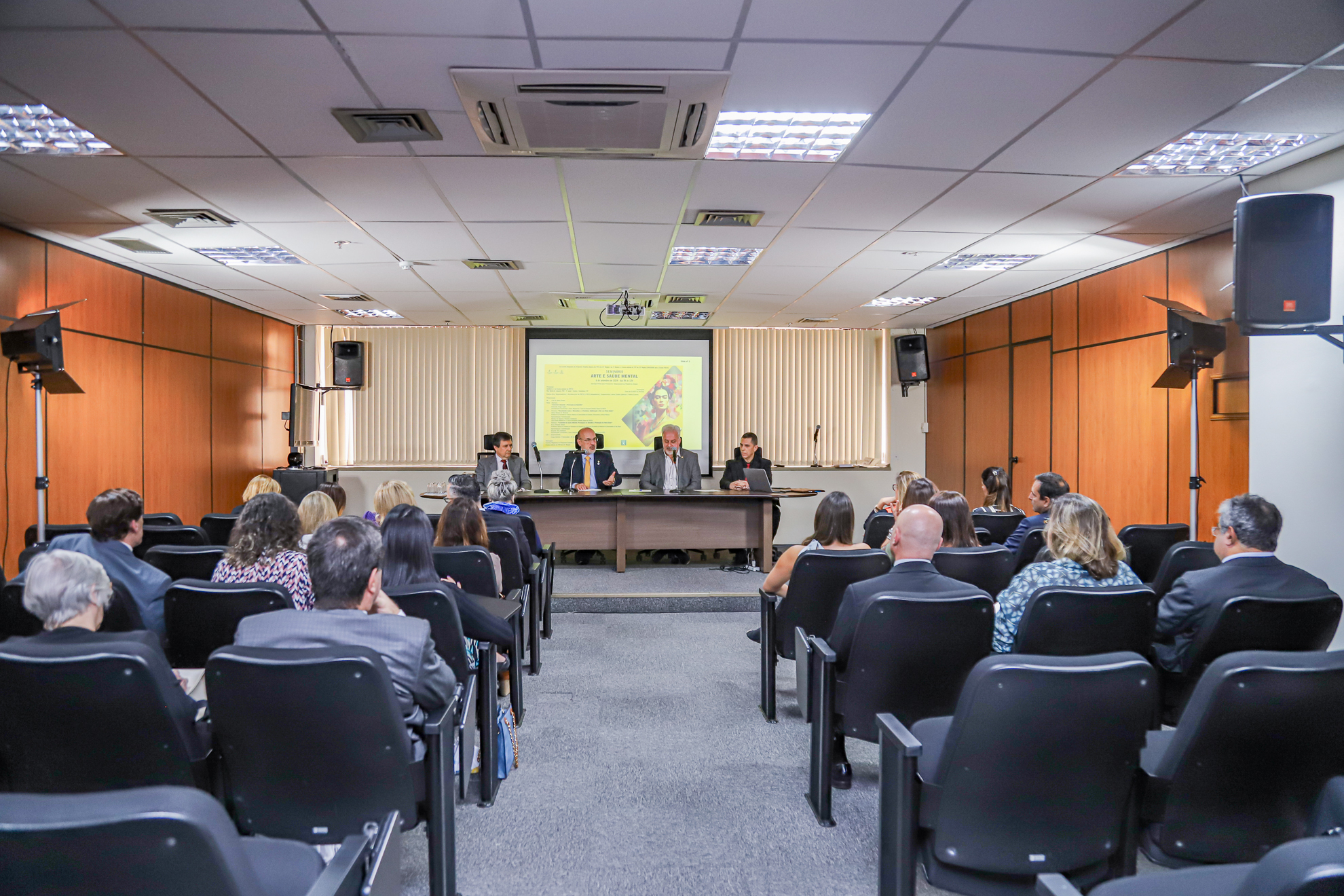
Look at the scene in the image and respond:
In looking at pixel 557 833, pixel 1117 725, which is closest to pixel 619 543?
pixel 557 833

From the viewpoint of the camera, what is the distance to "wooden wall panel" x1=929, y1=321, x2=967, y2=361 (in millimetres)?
9805

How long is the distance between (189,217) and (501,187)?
2443mm

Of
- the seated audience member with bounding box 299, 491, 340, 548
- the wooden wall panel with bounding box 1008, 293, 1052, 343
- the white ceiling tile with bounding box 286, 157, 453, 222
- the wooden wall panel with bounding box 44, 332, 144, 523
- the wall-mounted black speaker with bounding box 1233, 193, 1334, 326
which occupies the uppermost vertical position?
the white ceiling tile with bounding box 286, 157, 453, 222

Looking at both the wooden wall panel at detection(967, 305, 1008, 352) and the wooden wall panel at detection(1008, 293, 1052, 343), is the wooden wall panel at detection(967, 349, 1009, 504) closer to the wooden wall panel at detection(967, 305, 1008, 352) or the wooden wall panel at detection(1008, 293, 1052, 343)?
the wooden wall panel at detection(967, 305, 1008, 352)

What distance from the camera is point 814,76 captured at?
129 inches

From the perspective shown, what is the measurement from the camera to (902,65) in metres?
3.17

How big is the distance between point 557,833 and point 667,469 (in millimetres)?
5761

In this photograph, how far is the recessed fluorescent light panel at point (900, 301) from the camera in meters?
8.28

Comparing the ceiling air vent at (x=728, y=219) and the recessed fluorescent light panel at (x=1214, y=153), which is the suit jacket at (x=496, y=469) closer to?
the ceiling air vent at (x=728, y=219)

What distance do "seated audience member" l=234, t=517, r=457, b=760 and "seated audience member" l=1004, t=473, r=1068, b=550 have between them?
11.0ft

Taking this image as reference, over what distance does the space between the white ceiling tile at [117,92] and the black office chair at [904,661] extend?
361 centimetres

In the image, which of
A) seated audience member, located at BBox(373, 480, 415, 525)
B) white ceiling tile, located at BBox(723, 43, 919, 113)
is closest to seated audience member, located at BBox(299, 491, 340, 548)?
seated audience member, located at BBox(373, 480, 415, 525)

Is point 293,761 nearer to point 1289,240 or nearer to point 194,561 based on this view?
point 194,561

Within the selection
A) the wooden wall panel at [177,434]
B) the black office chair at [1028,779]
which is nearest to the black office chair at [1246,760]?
the black office chair at [1028,779]
